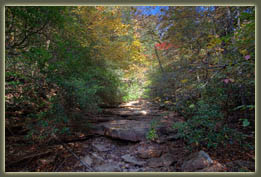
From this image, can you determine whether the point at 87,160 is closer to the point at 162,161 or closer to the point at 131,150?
the point at 131,150

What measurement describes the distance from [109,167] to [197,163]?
131 cm

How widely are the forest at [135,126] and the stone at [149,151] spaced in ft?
0.06

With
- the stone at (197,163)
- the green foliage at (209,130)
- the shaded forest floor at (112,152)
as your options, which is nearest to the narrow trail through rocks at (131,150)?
the shaded forest floor at (112,152)

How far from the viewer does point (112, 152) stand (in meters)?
2.53

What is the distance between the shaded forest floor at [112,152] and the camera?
175 centimetres

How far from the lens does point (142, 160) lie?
2.20 m

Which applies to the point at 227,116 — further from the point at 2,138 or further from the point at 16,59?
the point at 16,59

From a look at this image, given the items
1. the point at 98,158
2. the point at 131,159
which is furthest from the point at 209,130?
the point at 98,158

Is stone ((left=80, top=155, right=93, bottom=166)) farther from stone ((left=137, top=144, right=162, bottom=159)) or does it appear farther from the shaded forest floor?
stone ((left=137, top=144, right=162, bottom=159))

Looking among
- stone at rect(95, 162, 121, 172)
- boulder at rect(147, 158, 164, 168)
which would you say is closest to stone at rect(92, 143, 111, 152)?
stone at rect(95, 162, 121, 172)

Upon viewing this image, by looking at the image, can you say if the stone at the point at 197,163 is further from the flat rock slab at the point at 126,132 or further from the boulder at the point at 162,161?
the flat rock slab at the point at 126,132

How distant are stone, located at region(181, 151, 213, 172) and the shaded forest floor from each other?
94mm

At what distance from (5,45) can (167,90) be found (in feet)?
10.1

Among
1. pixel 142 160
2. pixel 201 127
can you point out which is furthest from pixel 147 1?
pixel 142 160
